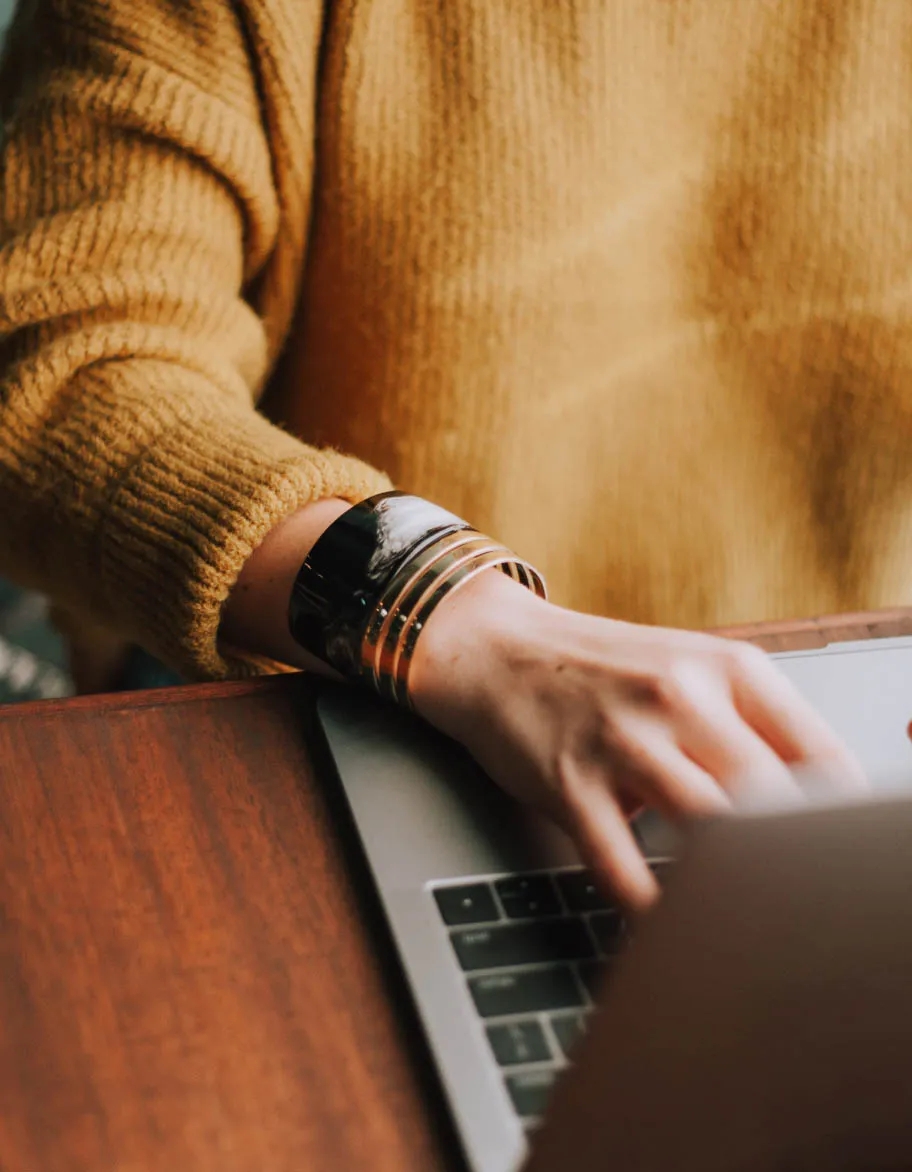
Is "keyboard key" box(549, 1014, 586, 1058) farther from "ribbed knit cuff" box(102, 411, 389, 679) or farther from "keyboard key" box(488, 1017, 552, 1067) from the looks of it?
"ribbed knit cuff" box(102, 411, 389, 679)

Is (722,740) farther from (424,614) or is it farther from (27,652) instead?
(27,652)

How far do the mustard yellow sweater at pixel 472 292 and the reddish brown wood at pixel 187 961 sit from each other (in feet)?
0.30

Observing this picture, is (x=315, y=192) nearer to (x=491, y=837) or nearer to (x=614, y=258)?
(x=614, y=258)

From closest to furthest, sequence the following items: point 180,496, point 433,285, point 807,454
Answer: point 180,496 < point 433,285 < point 807,454

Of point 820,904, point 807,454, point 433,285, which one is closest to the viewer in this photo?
point 820,904

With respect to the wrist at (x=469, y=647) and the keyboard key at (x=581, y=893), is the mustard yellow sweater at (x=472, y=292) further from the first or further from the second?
the keyboard key at (x=581, y=893)

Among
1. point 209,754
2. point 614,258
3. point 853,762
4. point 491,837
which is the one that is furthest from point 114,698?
point 614,258

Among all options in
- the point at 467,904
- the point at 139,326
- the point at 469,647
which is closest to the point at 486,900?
the point at 467,904

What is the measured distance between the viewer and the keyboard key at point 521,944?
321 mm

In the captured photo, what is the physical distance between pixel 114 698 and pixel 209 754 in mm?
47

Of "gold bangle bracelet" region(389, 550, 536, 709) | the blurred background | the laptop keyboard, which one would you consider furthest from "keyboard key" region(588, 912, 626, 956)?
the blurred background

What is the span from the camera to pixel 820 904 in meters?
0.19

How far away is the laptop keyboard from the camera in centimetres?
29

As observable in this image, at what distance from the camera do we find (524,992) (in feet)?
1.02
